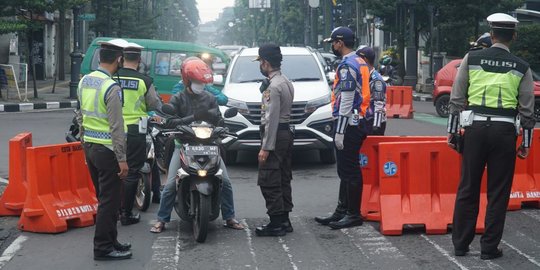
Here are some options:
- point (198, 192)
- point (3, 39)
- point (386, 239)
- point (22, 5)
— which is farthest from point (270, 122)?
point (3, 39)

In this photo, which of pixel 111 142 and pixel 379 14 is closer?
pixel 111 142

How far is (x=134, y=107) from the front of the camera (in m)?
8.84

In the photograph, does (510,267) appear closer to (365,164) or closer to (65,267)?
(365,164)

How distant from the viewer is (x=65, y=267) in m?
7.37

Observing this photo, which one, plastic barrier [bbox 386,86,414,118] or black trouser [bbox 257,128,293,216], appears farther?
plastic barrier [bbox 386,86,414,118]

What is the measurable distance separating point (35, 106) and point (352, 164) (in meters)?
18.8

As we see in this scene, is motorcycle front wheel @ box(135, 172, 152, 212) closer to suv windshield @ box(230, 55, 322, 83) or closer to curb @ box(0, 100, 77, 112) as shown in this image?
suv windshield @ box(230, 55, 322, 83)

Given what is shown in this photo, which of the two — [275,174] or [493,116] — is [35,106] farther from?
[493,116]

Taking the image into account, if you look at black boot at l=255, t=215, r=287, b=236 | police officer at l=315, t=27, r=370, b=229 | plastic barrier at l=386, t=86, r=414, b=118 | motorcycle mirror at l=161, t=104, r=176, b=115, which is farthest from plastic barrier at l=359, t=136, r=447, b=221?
plastic barrier at l=386, t=86, r=414, b=118

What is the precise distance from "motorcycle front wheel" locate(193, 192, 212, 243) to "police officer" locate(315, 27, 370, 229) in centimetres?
137

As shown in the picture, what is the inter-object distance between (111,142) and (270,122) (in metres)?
1.63

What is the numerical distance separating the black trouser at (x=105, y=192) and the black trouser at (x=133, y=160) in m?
1.20

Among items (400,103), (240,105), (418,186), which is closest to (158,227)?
(418,186)

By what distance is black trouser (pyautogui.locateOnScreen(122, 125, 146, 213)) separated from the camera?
28.8 ft
